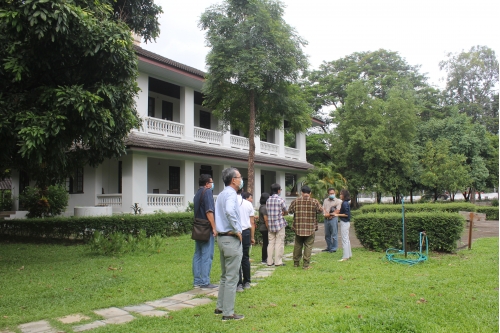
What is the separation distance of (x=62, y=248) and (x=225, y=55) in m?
8.25

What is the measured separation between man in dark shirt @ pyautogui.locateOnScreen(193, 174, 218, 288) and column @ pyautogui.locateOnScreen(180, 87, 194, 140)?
13.3 meters

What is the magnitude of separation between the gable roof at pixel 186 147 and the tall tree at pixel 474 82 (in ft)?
77.3

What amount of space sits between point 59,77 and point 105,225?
595 centimetres

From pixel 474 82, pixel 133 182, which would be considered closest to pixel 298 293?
pixel 133 182

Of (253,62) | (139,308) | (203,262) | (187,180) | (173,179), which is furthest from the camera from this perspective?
(173,179)

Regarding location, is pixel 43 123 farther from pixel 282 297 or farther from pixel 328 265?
pixel 328 265

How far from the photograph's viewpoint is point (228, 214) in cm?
496

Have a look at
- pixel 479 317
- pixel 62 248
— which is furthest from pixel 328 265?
pixel 62 248

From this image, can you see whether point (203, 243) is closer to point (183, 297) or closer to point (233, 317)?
point (183, 297)

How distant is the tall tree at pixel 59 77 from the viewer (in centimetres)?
706

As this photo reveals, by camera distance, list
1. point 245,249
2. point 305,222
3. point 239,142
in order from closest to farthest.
→ 1. point 245,249
2. point 305,222
3. point 239,142

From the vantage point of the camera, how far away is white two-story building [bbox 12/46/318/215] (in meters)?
17.1

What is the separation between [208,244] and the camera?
264 inches

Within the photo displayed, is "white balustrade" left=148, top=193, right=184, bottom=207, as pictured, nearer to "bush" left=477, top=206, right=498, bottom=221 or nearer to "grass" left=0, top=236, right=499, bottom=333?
"grass" left=0, top=236, right=499, bottom=333
